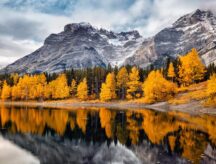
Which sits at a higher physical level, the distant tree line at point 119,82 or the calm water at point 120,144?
the distant tree line at point 119,82

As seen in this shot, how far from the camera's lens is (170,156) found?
29.3m

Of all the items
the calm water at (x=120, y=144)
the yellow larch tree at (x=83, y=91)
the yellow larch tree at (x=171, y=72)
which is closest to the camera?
the calm water at (x=120, y=144)

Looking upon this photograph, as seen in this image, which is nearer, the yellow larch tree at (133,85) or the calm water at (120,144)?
the calm water at (120,144)

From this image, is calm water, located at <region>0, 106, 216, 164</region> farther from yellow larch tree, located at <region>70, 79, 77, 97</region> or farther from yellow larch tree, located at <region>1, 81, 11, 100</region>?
yellow larch tree, located at <region>1, 81, 11, 100</region>

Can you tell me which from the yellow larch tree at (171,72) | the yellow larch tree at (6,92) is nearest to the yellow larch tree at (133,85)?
the yellow larch tree at (171,72)

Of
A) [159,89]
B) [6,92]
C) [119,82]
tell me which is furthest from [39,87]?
[159,89]

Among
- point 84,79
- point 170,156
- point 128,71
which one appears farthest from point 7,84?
point 170,156

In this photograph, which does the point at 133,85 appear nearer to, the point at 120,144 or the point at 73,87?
the point at 73,87

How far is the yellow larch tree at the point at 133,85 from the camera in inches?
4926

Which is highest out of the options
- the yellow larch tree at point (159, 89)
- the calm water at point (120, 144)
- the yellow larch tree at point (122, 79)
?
the yellow larch tree at point (122, 79)

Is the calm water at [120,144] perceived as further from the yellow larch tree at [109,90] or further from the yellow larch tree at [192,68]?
the yellow larch tree at [109,90]

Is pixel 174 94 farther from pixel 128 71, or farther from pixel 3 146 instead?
pixel 3 146

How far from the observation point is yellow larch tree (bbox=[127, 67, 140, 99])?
12512 cm

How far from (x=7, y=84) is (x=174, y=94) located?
11511 centimetres
